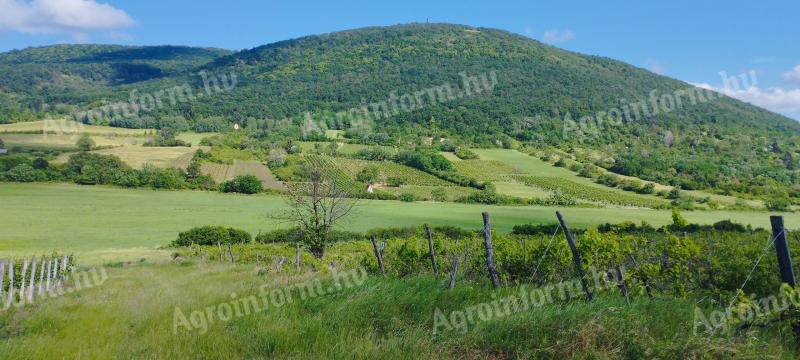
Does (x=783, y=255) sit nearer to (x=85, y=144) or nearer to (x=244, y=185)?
(x=244, y=185)

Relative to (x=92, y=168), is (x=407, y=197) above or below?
below

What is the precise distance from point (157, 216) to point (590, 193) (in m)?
70.1

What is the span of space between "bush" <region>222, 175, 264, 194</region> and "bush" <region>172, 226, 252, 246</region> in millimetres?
29698

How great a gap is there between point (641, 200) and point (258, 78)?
153016mm

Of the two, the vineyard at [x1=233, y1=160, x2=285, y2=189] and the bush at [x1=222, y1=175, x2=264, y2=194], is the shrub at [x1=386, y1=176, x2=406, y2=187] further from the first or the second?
the bush at [x1=222, y1=175, x2=264, y2=194]

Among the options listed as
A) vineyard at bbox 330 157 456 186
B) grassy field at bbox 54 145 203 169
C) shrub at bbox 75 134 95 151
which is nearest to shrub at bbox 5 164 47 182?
grassy field at bbox 54 145 203 169

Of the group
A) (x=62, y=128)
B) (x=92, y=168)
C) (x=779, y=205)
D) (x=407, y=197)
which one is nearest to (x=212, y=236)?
(x=407, y=197)

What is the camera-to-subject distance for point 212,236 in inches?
1715

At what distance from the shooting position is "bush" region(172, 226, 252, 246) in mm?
42656

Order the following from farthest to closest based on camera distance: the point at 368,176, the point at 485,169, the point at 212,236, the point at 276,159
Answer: the point at 485,169
the point at 276,159
the point at 368,176
the point at 212,236

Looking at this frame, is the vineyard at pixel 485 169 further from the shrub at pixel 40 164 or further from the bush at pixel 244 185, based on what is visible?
the shrub at pixel 40 164

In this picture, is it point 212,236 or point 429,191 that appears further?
point 429,191

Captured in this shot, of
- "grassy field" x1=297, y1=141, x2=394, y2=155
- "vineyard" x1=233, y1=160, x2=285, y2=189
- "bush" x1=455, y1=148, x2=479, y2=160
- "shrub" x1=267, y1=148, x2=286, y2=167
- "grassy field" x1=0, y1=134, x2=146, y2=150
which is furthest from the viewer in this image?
"grassy field" x1=297, y1=141, x2=394, y2=155

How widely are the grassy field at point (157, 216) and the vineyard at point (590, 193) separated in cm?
758
